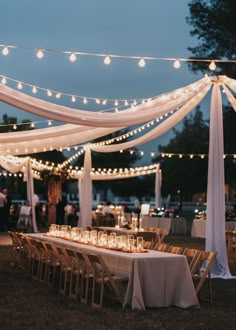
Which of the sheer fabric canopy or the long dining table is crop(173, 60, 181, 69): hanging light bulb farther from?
the long dining table

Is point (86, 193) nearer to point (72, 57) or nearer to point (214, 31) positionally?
point (72, 57)

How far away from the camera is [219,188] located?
33.7 feet

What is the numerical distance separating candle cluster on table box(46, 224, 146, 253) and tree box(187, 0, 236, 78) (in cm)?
1262

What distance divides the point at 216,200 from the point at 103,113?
2847 mm

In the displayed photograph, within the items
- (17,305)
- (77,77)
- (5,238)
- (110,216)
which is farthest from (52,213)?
(17,305)

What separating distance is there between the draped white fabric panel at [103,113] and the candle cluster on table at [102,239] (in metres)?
1.65

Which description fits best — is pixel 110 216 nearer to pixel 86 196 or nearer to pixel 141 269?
pixel 86 196

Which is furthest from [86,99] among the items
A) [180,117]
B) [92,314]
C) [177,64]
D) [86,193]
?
[86,193]

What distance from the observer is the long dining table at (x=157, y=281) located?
709cm

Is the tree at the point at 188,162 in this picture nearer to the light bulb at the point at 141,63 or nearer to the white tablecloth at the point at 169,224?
the white tablecloth at the point at 169,224

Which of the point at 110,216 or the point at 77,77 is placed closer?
the point at 77,77

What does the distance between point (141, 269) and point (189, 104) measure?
3.99 m

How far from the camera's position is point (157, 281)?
7.23 m

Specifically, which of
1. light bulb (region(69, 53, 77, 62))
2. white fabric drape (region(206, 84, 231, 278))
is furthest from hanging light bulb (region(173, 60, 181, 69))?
light bulb (region(69, 53, 77, 62))
